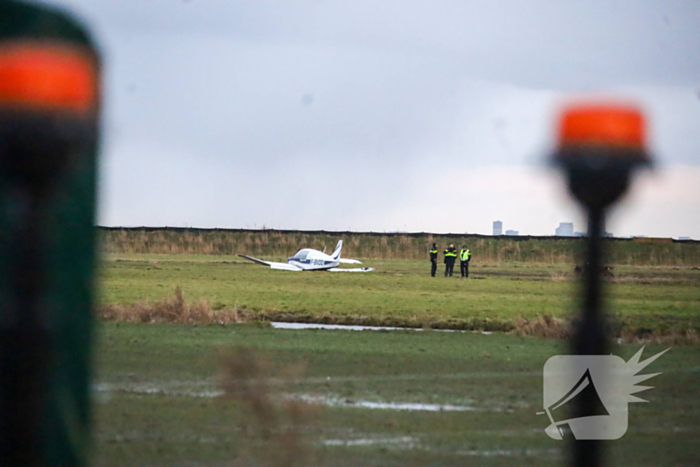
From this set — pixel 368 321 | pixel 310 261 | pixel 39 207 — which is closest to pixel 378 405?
pixel 39 207

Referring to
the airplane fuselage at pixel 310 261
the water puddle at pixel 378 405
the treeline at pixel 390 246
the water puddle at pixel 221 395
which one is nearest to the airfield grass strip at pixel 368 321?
the water puddle at pixel 221 395

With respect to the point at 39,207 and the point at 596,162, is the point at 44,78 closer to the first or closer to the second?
the point at 39,207

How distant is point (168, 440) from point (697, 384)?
26.0ft

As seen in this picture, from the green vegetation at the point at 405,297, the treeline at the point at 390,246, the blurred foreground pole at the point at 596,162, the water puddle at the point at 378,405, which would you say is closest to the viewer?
the blurred foreground pole at the point at 596,162

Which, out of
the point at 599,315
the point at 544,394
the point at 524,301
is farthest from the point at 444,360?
the point at 524,301

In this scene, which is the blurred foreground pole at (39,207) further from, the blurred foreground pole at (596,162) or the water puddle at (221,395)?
the water puddle at (221,395)

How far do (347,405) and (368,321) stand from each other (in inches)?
530

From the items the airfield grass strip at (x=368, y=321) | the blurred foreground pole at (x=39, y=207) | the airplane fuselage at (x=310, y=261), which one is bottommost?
the airfield grass strip at (x=368, y=321)

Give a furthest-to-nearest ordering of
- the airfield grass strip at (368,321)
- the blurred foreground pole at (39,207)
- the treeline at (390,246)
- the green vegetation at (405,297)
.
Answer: the treeline at (390,246)
the green vegetation at (405,297)
the airfield grass strip at (368,321)
the blurred foreground pole at (39,207)

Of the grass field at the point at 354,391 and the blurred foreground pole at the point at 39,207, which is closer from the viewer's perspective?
the blurred foreground pole at the point at 39,207

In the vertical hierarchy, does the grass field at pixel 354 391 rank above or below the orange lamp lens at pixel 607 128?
below

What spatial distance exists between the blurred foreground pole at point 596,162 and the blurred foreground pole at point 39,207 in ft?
5.05

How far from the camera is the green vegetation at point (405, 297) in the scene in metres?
24.6

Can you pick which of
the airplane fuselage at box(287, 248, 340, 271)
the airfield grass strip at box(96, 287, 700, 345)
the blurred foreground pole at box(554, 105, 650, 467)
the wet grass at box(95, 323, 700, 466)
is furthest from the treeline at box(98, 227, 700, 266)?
the blurred foreground pole at box(554, 105, 650, 467)
